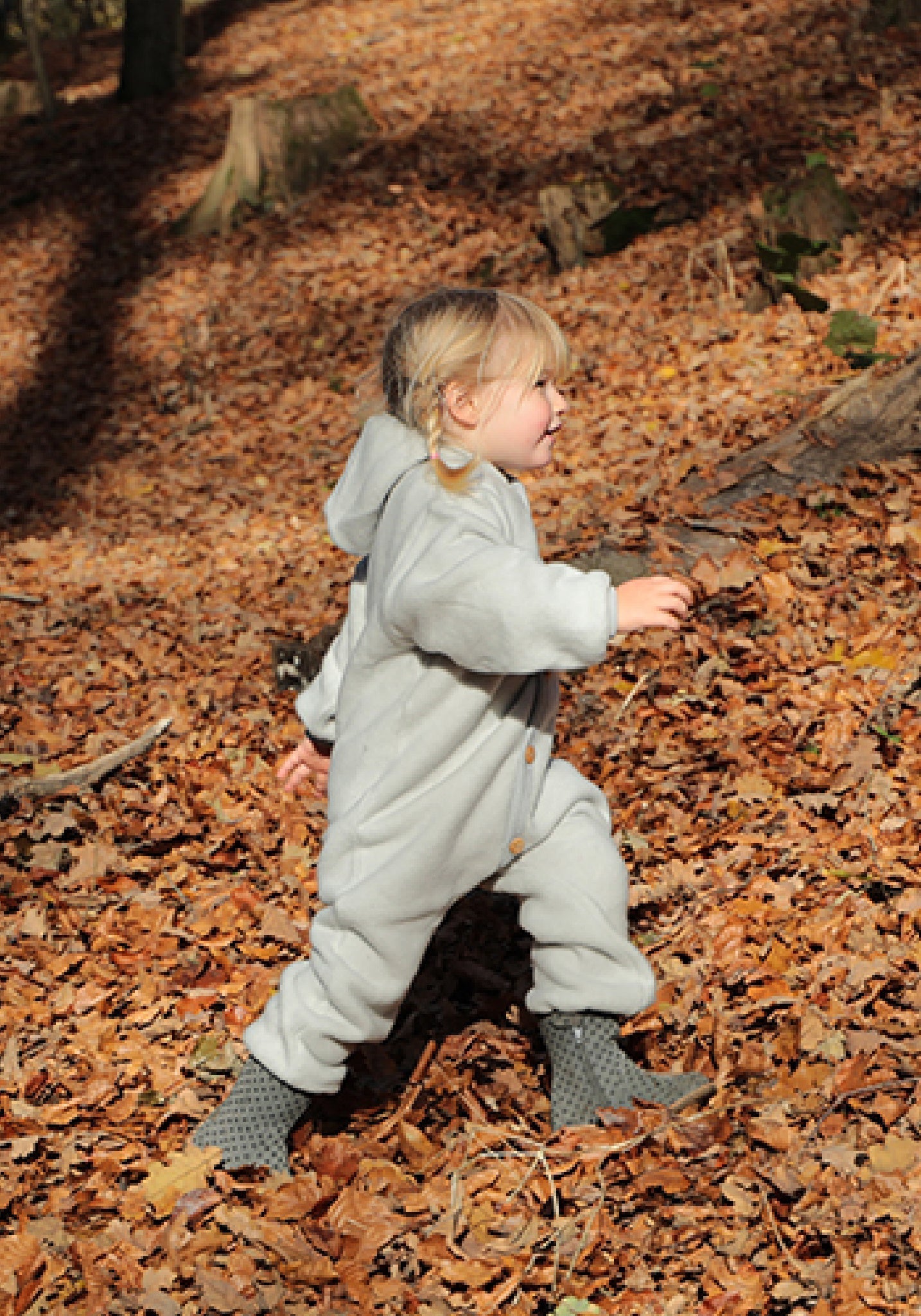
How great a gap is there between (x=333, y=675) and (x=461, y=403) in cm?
86

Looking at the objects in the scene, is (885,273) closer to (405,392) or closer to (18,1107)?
(405,392)

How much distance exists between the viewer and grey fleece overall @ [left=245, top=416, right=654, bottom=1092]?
2488 mm

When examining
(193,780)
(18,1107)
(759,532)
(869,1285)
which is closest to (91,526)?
(193,780)

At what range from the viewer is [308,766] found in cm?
345

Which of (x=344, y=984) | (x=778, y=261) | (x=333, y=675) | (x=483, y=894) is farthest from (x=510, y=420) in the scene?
(x=778, y=261)

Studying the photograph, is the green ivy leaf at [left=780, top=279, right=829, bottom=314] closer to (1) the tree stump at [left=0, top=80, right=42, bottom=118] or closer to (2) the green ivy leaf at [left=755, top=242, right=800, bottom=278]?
(2) the green ivy leaf at [left=755, top=242, right=800, bottom=278]

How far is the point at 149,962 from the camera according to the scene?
4055 mm

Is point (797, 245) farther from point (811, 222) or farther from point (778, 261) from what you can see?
point (811, 222)

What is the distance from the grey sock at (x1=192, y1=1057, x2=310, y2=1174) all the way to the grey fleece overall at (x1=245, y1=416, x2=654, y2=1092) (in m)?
0.06

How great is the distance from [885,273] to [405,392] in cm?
617

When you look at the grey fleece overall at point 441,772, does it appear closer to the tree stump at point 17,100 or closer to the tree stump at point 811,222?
the tree stump at point 811,222

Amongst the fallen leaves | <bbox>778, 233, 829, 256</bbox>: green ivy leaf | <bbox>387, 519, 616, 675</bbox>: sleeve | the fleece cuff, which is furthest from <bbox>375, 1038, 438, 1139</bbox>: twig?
<bbox>778, 233, 829, 256</bbox>: green ivy leaf

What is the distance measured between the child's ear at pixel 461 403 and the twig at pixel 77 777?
2.75m

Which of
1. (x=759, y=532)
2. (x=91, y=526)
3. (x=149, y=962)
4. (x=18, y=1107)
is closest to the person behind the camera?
(x=18, y=1107)
